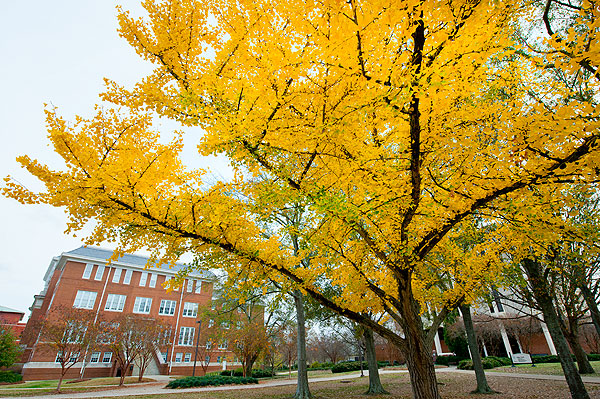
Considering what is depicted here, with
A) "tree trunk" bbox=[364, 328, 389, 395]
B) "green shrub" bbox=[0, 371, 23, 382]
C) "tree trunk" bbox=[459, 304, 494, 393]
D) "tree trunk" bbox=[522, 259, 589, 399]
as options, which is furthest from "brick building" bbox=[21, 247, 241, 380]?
"tree trunk" bbox=[522, 259, 589, 399]

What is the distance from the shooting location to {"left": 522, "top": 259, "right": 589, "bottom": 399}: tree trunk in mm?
6941

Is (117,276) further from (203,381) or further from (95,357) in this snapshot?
(203,381)

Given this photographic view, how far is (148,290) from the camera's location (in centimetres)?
2831

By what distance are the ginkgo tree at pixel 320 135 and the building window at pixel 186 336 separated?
27.2m

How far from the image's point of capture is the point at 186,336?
28.5 meters

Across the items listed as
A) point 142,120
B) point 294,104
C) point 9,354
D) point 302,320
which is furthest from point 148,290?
point 294,104

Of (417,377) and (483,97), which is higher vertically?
(483,97)

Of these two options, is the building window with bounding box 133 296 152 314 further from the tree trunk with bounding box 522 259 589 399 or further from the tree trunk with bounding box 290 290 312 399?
the tree trunk with bounding box 522 259 589 399

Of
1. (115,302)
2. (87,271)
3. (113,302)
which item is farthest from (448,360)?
(87,271)

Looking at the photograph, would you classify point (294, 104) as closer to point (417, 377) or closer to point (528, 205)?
point (528, 205)

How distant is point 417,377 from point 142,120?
22.5 ft

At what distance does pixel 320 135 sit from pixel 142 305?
101 feet

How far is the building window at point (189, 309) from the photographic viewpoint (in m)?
29.6

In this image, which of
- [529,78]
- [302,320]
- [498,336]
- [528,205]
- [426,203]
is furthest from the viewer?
[498,336]
